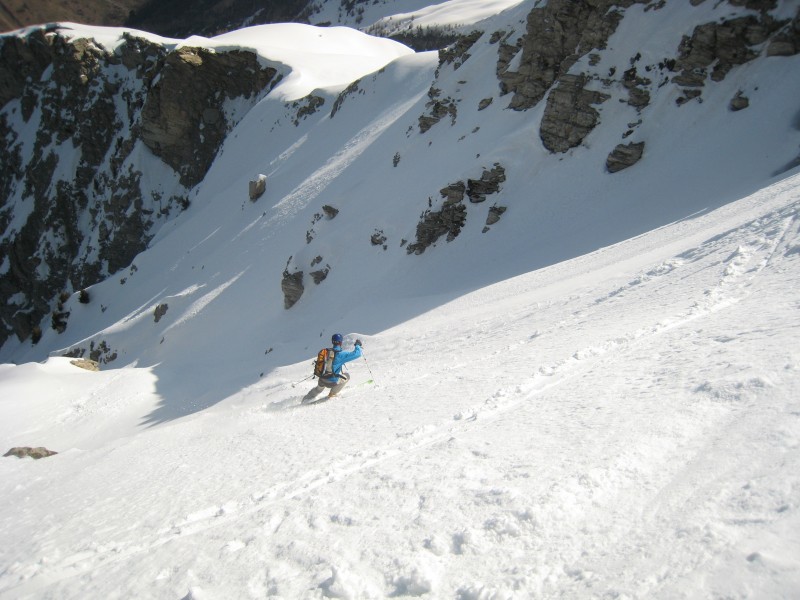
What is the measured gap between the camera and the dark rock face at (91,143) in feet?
174

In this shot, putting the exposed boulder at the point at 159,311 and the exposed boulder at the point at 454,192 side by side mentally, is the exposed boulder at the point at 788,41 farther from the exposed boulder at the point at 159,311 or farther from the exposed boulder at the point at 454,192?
the exposed boulder at the point at 159,311

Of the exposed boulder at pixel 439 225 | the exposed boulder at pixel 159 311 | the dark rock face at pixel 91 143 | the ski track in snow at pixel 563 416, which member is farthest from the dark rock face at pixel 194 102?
the ski track in snow at pixel 563 416

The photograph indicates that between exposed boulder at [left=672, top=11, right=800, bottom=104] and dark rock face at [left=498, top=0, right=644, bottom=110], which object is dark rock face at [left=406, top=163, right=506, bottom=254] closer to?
dark rock face at [left=498, top=0, right=644, bottom=110]

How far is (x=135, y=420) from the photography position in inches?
626

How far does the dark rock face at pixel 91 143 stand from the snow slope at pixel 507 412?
38.4 metres

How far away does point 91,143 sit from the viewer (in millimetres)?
61344

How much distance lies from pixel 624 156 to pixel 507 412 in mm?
16367

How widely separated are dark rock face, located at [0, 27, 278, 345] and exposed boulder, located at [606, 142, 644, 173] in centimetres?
4176

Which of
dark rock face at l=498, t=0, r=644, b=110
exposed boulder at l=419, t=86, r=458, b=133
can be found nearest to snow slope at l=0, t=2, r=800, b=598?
dark rock face at l=498, t=0, r=644, b=110

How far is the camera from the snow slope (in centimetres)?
329

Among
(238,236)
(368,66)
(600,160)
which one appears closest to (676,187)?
(600,160)

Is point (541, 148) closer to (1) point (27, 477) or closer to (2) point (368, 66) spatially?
(1) point (27, 477)

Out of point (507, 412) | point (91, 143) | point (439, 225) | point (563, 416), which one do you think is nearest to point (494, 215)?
point (439, 225)

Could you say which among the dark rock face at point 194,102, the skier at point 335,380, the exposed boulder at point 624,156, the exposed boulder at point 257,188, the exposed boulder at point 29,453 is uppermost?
the dark rock face at point 194,102
